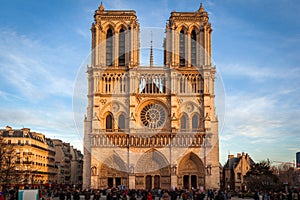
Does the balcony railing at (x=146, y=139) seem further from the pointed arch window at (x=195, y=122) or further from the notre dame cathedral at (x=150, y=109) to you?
the pointed arch window at (x=195, y=122)

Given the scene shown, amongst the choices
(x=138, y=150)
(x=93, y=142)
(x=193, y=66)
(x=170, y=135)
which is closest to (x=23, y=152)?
(x=93, y=142)

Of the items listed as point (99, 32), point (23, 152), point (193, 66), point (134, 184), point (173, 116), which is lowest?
point (134, 184)

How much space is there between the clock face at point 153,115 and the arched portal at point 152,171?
12.2ft

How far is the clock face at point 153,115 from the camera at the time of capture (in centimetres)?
5459

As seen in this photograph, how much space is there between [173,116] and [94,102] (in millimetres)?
9090

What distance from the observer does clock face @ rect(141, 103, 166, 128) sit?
5459 cm

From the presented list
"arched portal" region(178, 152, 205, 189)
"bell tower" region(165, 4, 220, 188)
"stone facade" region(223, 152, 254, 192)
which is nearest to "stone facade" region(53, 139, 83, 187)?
"stone facade" region(223, 152, 254, 192)

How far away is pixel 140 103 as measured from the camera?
54.1 metres

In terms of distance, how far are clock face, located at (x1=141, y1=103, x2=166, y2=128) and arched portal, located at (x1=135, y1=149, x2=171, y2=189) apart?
3727 mm

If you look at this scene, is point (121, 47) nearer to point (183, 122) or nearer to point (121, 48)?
point (121, 48)

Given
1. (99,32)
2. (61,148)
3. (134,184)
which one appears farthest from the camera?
(61,148)

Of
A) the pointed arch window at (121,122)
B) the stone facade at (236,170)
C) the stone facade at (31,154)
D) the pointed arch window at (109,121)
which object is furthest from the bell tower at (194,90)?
the stone facade at (31,154)

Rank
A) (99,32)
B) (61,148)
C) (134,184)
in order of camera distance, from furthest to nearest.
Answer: (61,148) < (99,32) < (134,184)

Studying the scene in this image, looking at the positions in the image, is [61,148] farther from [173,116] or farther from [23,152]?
[173,116]
